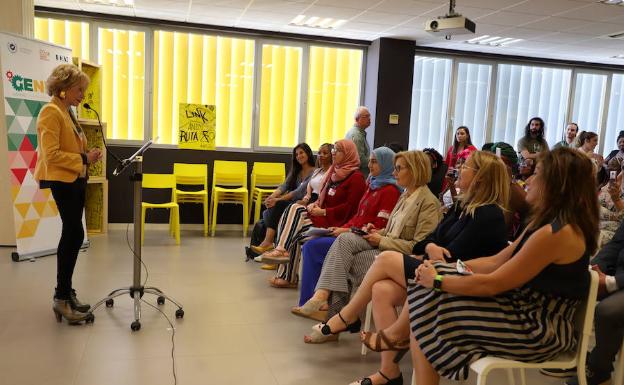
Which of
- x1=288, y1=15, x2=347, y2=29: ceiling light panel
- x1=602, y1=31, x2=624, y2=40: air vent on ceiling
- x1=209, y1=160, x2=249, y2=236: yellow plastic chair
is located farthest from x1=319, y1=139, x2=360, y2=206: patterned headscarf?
x1=602, y1=31, x2=624, y2=40: air vent on ceiling

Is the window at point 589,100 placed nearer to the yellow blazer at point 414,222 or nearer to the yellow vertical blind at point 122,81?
the yellow blazer at point 414,222

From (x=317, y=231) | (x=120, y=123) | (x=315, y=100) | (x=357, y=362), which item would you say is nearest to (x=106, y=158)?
(x=120, y=123)

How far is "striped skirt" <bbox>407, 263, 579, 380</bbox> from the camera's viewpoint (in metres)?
1.78

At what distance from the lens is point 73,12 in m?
5.99

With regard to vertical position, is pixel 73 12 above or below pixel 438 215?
above

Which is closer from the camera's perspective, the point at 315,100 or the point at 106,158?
the point at 106,158

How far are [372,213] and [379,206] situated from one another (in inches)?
2.7

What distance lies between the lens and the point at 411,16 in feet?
18.1

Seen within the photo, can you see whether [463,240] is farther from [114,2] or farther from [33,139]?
[114,2]

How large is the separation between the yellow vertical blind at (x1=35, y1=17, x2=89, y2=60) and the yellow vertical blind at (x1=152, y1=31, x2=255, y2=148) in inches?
33.0

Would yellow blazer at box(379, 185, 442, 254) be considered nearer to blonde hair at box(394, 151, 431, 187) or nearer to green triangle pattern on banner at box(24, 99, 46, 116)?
blonde hair at box(394, 151, 431, 187)

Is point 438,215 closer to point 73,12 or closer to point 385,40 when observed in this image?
point 385,40

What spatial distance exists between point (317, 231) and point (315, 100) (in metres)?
3.88

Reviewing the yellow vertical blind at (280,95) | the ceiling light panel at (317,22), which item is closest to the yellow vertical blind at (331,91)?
the yellow vertical blind at (280,95)
